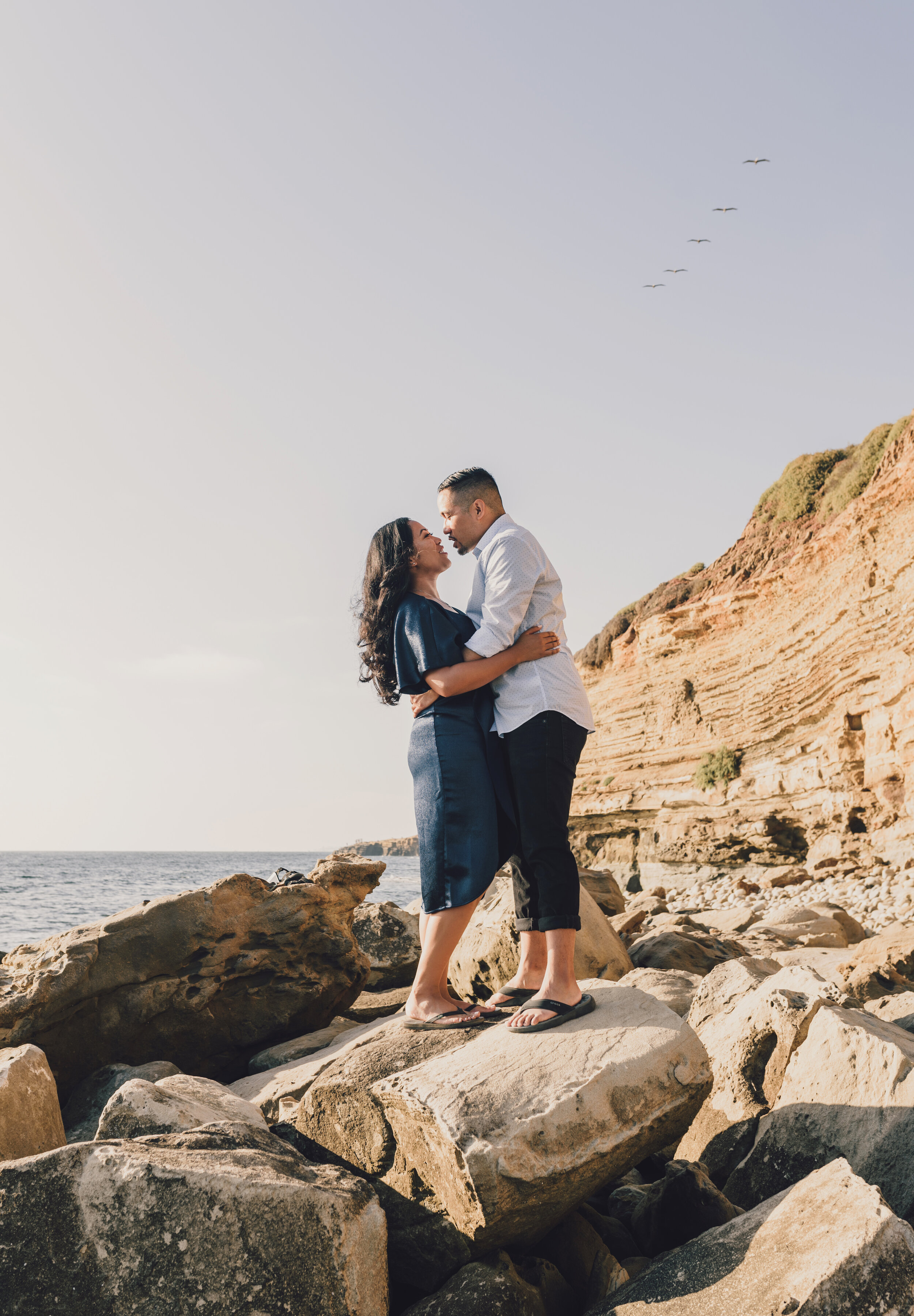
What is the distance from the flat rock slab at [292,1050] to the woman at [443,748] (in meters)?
1.74

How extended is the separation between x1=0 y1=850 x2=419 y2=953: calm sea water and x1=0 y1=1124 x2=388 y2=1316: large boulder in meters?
3.88

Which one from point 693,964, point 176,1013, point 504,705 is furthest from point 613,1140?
point 693,964

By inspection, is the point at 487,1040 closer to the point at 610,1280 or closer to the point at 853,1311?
the point at 610,1280

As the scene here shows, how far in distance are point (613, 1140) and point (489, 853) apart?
1.13 meters

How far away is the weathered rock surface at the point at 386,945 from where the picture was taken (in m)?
6.62

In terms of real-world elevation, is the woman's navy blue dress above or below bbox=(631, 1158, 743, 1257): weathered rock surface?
above

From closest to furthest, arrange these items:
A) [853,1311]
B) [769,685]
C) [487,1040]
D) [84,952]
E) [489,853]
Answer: [853,1311] → [487,1040] → [489,853] → [84,952] → [769,685]

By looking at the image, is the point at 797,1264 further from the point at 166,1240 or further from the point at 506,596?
the point at 506,596

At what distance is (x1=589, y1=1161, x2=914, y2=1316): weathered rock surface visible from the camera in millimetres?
2070

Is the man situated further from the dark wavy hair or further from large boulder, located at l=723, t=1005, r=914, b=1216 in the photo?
large boulder, located at l=723, t=1005, r=914, b=1216

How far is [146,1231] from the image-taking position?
2088 millimetres

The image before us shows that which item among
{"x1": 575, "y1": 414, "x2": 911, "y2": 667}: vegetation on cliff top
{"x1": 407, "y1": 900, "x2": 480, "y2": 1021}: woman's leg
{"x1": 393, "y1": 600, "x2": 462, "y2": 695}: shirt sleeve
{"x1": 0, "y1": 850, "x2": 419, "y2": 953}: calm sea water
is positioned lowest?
{"x1": 0, "y1": 850, "x2": 419, "y2": 953}: calm sea water

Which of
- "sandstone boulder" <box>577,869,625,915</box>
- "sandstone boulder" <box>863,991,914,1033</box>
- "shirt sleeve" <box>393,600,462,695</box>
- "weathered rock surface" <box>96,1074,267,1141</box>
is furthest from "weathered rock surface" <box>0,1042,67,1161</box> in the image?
"sandstone boulder" <box>577,869,625,915</box>

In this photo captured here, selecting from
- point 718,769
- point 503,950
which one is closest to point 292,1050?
point 503,950
